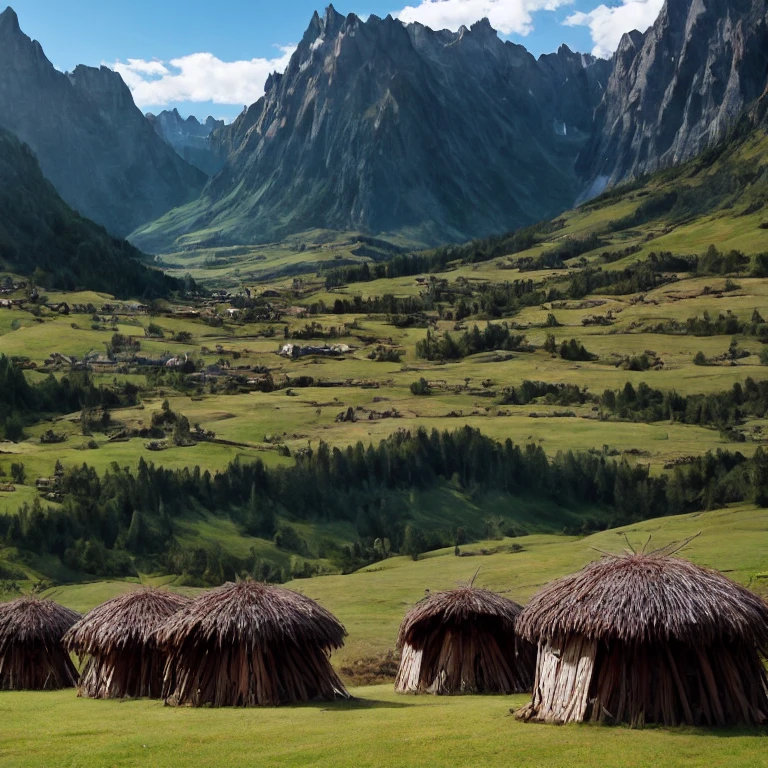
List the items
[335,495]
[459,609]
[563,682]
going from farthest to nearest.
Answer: [335,495]
[459,609]
[563,682]

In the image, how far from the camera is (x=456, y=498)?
116 metres

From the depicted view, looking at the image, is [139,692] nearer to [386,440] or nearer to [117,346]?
[386,440]

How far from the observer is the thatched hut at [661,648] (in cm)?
3136

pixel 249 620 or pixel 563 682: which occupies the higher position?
pixel 249 620

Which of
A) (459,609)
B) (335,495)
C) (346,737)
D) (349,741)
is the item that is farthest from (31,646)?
(335,495)

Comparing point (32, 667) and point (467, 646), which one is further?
point (32, 667)

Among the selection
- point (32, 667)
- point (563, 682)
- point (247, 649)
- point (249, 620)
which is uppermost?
point (249, 620)

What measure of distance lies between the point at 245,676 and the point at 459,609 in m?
8.86

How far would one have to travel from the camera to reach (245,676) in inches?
1496

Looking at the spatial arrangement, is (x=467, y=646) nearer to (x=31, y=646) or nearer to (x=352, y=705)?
(x=352, y=705)

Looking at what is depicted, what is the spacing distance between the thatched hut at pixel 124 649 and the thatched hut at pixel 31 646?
3.08m

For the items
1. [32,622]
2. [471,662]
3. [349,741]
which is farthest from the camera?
[32,622]

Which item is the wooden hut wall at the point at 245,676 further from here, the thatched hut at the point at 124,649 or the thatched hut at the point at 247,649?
the thatched hut at the point at 124,649

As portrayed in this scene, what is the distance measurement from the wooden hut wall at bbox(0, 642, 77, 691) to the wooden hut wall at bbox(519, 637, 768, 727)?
2193 centimetres
